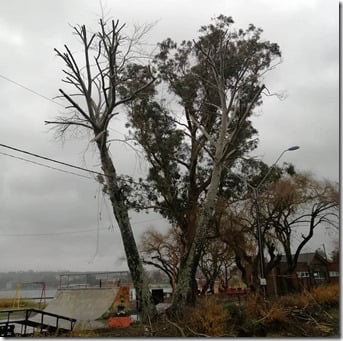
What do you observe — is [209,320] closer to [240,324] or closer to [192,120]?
[240,324]

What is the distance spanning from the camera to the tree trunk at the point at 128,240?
15.3 metres

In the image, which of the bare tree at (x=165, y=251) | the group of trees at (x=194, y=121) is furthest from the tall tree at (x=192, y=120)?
the bare tree at (x=165, y=251)

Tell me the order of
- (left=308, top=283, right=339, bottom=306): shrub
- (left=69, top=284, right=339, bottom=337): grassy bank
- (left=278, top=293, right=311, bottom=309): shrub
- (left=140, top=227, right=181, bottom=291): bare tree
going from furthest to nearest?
(left=140, top=227, right=181, bottom=291): bare tree < (left=308, top=283, right=339, bottom=306): shrub < (left=278, top=293, right=311, bottom=309): shrub < (left=69, top=284, right=339, bottom=337): grassy bank

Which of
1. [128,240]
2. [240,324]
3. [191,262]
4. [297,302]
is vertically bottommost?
[240,324]

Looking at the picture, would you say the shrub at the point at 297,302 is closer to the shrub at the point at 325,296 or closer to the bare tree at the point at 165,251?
the shrub at the point at 325,296

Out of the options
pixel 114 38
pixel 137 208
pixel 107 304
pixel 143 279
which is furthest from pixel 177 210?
pixel 114 38

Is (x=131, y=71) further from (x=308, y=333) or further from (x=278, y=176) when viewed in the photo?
(x=308, y=333)

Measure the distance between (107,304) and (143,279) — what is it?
1023 centimetres

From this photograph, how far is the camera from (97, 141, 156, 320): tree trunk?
15.3m

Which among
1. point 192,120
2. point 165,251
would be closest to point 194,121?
point 192,120

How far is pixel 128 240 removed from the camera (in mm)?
16125

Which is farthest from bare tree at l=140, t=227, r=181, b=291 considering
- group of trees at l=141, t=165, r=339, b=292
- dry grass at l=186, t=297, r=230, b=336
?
dry grass at l=186, t=297, r=230, b=336

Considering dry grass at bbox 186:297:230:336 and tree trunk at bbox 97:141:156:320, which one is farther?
tree trunk at bbox 97:141:156:320

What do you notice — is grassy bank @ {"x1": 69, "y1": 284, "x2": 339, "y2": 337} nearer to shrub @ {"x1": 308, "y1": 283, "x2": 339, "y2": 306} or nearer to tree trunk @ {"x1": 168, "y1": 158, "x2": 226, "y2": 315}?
tree trunk @ {"x1": 168, "y1": 158, "x2": 226, "y2": 315}
